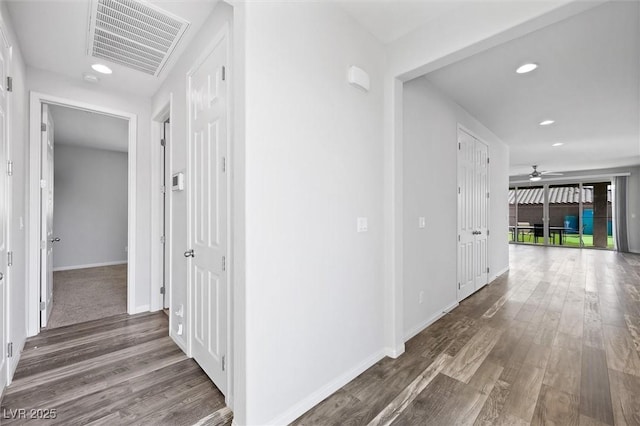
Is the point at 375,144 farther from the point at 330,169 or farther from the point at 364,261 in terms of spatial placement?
the point at 364,261

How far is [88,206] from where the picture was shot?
21.4 ft

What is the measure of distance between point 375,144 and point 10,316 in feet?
10.1

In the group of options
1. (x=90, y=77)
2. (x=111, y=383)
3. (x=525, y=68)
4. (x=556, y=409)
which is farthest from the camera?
(x=90, y=77)

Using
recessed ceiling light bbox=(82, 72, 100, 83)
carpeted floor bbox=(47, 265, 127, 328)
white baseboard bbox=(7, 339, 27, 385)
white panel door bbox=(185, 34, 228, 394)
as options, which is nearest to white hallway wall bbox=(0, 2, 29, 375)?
white baseboard bbox=(7, 339, 27, 385)

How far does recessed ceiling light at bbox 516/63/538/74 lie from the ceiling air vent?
10.1 ft

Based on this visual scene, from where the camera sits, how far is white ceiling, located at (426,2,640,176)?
2.27 meters

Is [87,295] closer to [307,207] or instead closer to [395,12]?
[307,207]

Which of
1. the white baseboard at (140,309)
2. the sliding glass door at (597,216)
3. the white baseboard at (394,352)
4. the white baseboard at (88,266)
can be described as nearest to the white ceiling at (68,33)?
the white baseboard at (140,309)

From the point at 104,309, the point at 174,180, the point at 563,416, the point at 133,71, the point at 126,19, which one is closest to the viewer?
the point at 563,416

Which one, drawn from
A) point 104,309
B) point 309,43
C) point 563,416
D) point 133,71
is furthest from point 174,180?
point 563,416

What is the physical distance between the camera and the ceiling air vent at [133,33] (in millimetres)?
2004

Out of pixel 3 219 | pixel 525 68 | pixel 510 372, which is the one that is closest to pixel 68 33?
pixel 3 219

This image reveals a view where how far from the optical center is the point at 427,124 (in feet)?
10.3

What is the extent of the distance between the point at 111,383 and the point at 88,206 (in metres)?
6.07
